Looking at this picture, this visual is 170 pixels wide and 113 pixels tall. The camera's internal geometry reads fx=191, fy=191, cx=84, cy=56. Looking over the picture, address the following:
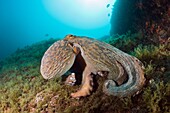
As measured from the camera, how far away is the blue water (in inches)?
2782

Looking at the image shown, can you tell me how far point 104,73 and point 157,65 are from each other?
149 centimetres

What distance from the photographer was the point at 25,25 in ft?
318

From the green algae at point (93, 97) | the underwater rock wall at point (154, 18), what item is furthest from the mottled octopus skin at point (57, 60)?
the underwater rock wall at point (154, 18)

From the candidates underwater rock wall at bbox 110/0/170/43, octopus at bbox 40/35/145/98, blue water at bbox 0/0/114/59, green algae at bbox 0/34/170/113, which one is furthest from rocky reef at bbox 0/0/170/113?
blue water at bbox 0/0/114/59

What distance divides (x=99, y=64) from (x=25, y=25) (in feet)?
324

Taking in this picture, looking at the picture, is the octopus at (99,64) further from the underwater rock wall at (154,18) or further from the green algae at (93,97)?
the underwater rock wall at (154,18)

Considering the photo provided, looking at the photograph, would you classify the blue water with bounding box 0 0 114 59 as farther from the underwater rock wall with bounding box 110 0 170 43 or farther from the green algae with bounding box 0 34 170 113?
the green algae with bounding box 0 34 170 113

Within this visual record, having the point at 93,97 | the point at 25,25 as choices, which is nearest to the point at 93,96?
the point at 93,97

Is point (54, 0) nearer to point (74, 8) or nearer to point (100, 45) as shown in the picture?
point (74, 8)

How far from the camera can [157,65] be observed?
5.25 m

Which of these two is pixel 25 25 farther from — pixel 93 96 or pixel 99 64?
pixel 99 64

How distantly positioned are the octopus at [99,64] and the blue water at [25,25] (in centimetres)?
4813

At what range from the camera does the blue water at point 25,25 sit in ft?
232

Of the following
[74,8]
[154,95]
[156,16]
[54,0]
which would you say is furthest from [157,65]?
[74,8]
